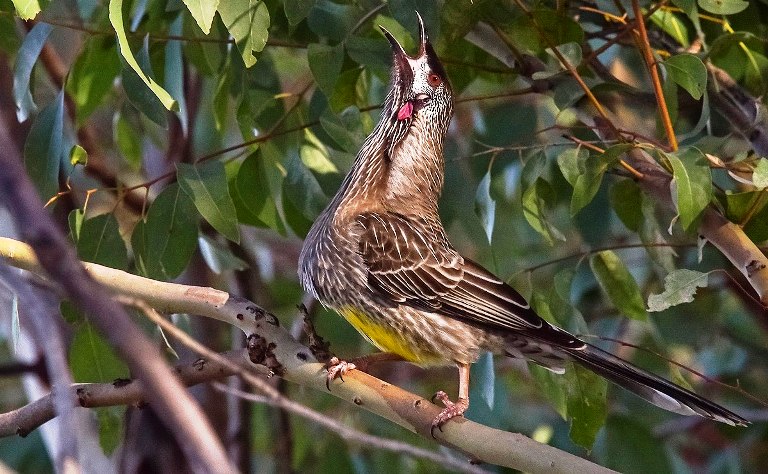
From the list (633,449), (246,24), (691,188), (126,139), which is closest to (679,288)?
(691,188)

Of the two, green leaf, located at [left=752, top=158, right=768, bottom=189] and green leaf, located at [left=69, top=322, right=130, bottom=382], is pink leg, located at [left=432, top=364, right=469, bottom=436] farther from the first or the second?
green leaf, located at [left=69, top=322, right=130, bottom=382]

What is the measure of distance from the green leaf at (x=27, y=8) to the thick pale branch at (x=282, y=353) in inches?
18.7

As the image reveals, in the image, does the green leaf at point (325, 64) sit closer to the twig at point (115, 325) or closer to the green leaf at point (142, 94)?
the green leaf at point (142, 94)

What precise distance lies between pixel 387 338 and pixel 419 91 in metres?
0.68

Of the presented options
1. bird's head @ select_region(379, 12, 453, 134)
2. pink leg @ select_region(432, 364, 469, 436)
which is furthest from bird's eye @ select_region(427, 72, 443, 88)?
pink leg @ select_region(432, 364, 469, 436)

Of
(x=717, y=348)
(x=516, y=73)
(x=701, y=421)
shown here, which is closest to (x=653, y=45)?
(x=516, y=73)

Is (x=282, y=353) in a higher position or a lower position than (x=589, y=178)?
lower

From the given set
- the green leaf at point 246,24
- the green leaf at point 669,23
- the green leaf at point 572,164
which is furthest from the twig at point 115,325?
the green leaf at point 669,23

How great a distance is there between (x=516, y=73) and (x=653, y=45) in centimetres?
64

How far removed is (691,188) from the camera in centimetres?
223

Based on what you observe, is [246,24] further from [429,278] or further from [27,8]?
[429,278]

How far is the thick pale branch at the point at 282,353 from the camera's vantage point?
2162 millimetres

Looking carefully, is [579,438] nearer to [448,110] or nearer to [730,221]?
[730,221]

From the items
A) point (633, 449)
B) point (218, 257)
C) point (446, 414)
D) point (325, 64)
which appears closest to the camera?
point (446, 414)
